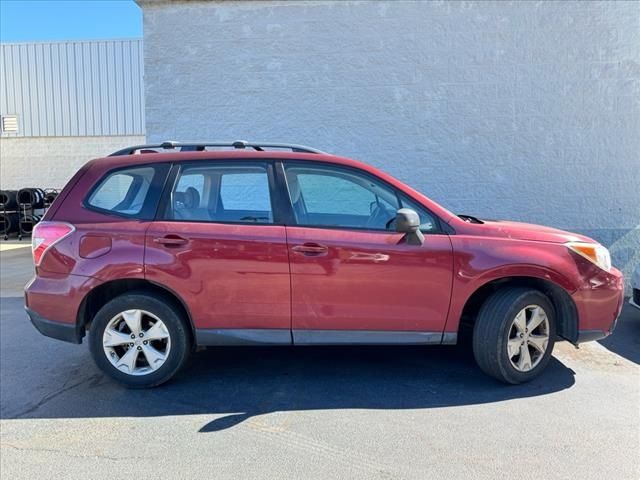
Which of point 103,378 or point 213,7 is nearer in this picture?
point 103,378

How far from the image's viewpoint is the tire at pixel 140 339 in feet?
12.6

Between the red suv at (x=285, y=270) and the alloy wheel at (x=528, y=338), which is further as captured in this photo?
the alloy wheel at (x=528, y=338)

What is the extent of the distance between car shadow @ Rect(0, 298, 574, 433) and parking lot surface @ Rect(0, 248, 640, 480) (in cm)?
2

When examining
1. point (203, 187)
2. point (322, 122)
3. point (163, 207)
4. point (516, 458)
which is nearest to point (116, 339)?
point (163, 207)

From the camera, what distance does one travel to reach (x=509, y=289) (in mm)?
3930

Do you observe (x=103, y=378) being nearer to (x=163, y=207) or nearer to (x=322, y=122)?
(x=163, y=207)

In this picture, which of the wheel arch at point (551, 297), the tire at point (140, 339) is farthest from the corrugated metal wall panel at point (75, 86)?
the wheel arch at point (551, 297)

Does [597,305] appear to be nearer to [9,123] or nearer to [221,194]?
[221,194]

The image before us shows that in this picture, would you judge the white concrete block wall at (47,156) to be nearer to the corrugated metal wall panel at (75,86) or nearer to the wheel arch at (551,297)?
the corrugated metal wall panel at (75,86)

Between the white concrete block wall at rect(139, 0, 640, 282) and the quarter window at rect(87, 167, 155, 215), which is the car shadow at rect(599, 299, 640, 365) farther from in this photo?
the quarter window at rect(87, 167, 155, 215)

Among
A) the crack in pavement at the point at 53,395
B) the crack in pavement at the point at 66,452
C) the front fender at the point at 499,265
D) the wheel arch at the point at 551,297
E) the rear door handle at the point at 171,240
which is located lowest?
the crack in pavement at the point at 53,395

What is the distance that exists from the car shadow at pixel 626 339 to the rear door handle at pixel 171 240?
14.0 ft

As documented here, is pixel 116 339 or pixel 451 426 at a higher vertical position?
pixel 116 339

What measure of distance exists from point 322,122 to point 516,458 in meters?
5.89
